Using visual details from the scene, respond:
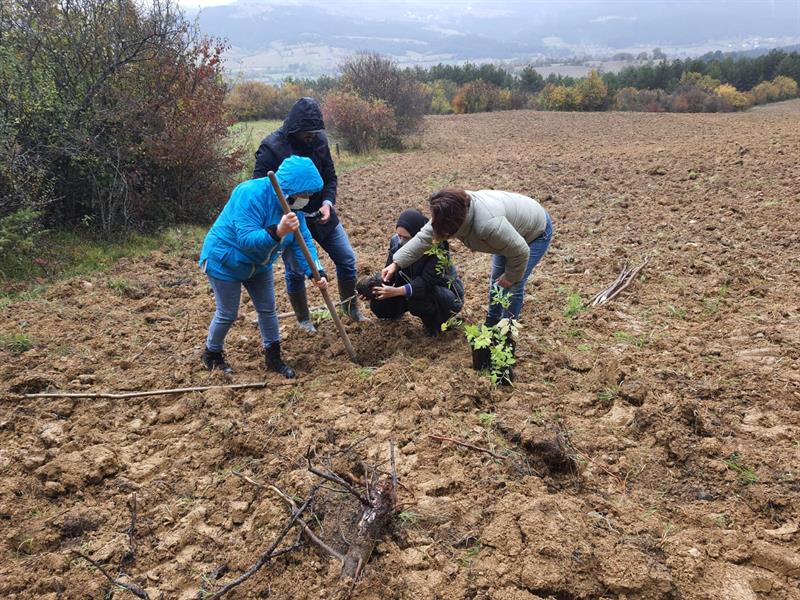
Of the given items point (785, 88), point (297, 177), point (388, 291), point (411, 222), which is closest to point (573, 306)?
point (411, 222)

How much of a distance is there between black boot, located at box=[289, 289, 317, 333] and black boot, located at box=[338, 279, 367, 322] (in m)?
0.35

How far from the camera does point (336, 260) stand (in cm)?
471

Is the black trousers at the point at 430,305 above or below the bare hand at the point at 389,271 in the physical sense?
below

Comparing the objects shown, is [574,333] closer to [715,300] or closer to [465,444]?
[715,300]

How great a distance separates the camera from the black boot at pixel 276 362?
4066 mm

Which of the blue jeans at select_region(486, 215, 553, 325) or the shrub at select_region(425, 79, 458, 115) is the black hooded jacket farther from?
the shrub at select_region(425, 79, 458, 115)

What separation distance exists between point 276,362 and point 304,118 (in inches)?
77.8

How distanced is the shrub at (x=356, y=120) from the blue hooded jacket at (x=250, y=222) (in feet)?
52.6

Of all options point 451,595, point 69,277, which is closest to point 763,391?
point 451,595

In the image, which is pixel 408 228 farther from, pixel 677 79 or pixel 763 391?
pixel 677 79

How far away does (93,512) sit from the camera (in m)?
2.70

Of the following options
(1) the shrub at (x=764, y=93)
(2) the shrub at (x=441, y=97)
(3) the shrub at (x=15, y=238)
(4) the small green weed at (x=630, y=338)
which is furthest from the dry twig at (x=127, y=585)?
(1) the shrub at (x=764, y=93)

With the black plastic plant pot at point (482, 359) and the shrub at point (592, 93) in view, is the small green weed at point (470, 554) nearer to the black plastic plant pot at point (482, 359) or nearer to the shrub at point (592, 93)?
the black plastic plant pot at point (482, 359)

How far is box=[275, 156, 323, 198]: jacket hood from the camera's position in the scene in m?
3.47
